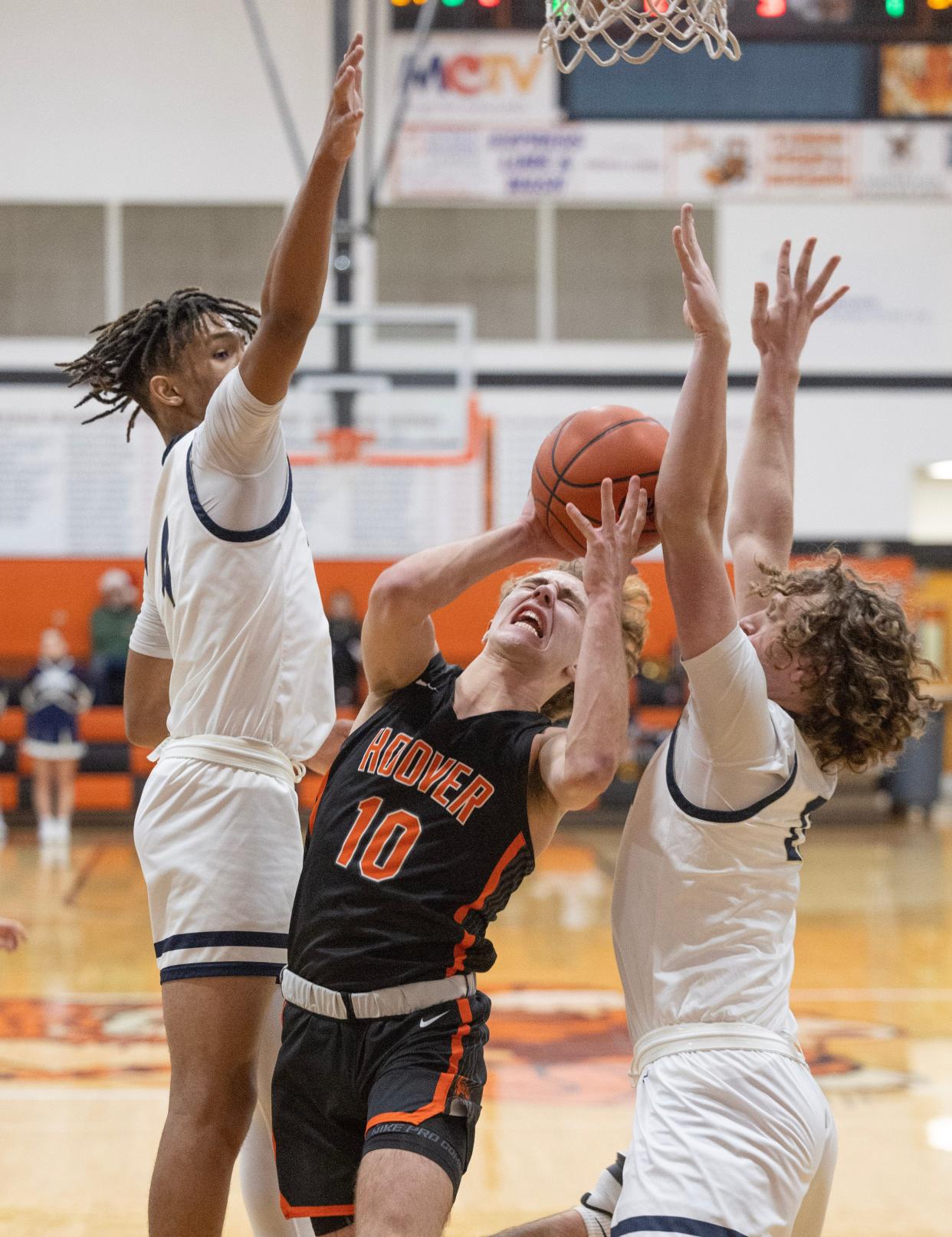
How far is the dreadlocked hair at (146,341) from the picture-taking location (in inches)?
117

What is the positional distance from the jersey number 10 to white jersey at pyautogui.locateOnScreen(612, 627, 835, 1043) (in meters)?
0.44

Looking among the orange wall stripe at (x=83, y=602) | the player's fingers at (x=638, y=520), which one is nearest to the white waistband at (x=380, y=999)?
the player's fingers at (x=638, y=520)

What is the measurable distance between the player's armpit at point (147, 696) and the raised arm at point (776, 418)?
1.40 m

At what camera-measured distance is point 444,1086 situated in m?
2.36

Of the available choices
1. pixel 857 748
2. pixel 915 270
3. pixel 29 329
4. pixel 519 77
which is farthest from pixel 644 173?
pixel 857 748

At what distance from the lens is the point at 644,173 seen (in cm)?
1475

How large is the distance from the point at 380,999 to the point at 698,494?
42.6 inches

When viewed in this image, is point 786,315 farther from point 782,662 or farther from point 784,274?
point 782,662

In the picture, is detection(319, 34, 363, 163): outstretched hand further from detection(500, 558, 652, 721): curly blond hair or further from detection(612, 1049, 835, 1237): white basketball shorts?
detection(612, 1049, 835, 1237): white basketball shorts

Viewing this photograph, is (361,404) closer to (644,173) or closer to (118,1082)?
(644,173)

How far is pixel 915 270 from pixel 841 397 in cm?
166

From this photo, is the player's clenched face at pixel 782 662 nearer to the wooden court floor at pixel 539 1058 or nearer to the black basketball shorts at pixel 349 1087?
the black basketball shorts at pixel 349 1087

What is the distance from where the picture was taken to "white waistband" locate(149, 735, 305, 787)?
274 centimetres

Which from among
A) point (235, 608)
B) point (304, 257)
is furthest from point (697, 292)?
point (235, 608)
